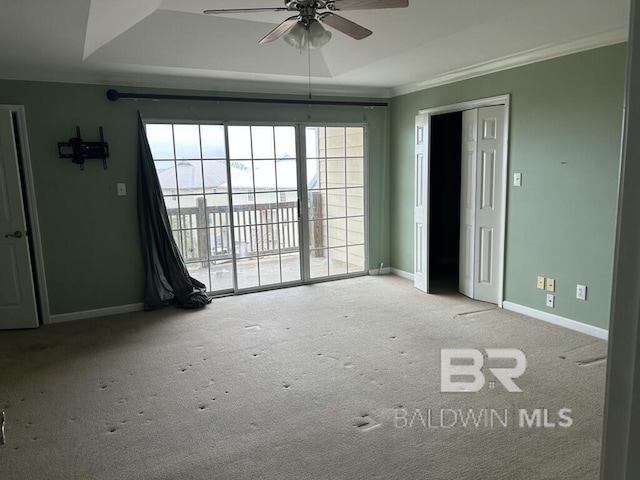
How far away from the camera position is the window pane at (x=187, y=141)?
197 inches

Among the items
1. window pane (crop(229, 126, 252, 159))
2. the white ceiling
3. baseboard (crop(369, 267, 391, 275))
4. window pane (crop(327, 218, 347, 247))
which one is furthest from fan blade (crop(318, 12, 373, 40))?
baseboard (crop(369, 267, 391, 275))

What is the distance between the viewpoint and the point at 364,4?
2598 mm

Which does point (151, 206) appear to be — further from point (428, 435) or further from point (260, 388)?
point (428, 435)

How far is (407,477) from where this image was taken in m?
2.26

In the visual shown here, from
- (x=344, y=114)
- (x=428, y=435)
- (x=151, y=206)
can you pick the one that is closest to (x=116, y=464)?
(x=428, y=435)

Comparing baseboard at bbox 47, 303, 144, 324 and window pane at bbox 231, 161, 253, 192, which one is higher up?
window pane at bbox 231, 161, 253, 192

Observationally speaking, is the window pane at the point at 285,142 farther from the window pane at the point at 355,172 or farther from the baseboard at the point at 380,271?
the baseboard at the point at 380,271

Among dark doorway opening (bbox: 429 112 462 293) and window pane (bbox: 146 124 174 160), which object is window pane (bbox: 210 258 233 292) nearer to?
window pane (bbox: 146 124 174 160)

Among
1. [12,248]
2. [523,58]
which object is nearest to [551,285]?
[523,58]

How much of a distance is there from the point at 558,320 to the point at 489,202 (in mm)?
1342

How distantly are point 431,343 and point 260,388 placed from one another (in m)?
1.54

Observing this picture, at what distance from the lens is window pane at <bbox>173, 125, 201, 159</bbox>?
500 cm

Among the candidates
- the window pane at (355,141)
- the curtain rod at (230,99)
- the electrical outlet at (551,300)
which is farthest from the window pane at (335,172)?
the electrical outlet at (551,300)

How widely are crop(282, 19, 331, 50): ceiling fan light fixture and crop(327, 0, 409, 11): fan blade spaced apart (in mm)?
153
